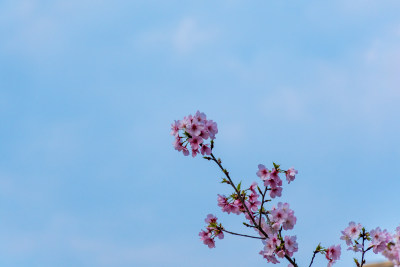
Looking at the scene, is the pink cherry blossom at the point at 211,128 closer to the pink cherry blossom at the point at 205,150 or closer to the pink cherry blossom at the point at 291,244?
the pink cherry blossom at the point at 205,150

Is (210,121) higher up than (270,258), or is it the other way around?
(210,121)

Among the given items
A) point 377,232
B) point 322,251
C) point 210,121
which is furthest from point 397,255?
point 210,121

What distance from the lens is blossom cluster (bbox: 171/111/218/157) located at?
707 cm

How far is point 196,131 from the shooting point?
708 cm

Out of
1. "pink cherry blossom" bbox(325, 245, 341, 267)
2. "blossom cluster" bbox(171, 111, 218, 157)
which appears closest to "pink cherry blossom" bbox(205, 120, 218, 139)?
"blossom cluster" bbox(171, 111, 218, 157)

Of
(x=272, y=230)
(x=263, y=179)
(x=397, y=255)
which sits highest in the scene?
(x=263, y=179)

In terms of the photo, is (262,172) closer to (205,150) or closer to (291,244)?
(205,150)

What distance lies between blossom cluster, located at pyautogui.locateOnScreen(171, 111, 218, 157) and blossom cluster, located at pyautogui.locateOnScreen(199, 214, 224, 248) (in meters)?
0.99

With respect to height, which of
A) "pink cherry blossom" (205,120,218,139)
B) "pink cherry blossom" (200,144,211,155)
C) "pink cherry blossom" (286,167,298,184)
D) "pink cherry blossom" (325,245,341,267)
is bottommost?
"pink cherry blossom" (325,245,341,267)

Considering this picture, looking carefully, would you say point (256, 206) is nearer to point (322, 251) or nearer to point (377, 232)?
point (322, 251)

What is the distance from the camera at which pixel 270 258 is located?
724cm

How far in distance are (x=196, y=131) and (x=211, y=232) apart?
1476 millimetres

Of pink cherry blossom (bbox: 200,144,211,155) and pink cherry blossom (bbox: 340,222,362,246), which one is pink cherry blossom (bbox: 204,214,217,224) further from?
pink cherry blossom (bbox: 340,222,362,246)

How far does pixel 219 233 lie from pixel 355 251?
181 cm
